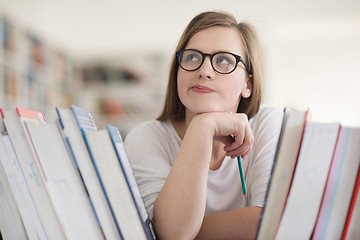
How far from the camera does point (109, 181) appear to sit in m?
0.55

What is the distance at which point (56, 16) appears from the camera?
5312mm

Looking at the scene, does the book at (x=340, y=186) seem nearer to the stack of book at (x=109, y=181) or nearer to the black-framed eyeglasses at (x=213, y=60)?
the stack of book at (x=109, y=181)

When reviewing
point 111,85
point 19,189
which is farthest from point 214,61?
point 111,85

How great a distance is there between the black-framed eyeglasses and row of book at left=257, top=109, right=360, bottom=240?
0.33m

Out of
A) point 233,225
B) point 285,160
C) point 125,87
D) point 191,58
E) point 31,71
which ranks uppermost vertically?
point 31,71

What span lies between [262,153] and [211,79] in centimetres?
23

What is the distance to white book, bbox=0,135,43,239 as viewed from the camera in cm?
58

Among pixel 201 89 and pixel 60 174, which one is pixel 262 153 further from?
pixel 60 174

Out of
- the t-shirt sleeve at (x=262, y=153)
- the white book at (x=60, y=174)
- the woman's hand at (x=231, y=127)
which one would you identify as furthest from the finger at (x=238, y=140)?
the white book at (x=60, y=174)

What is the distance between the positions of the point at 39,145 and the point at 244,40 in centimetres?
61

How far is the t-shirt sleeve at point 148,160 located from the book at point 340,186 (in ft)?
1.11

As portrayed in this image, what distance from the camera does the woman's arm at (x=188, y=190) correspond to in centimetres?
63

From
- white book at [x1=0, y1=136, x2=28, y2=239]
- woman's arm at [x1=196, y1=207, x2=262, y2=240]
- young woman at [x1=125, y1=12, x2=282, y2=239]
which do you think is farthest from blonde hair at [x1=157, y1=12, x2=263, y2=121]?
white book at [x1=0, y1=136, x2=28, y2=239]

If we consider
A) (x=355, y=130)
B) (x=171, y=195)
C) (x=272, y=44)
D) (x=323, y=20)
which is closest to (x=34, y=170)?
(x=171, y=195)
